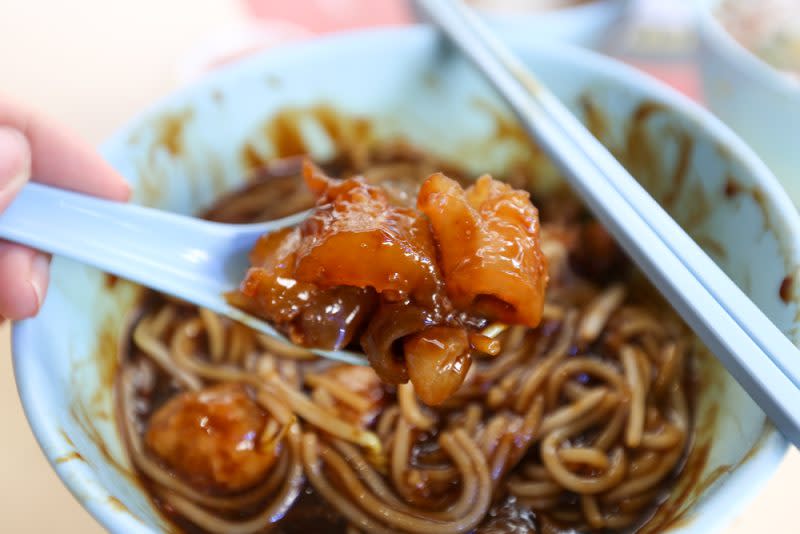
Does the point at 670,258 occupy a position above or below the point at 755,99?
below

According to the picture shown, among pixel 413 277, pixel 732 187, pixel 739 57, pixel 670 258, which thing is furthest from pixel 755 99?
pixel 413 277

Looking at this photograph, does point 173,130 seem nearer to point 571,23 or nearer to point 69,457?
point 69,457

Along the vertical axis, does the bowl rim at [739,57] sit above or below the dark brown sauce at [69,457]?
above

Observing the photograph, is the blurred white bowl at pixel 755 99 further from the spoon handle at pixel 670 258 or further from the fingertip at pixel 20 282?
the fingertip at pixel 20 282

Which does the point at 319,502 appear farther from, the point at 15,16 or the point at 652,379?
the point at 15,16

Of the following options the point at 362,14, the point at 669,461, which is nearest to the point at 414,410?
the point at 669,461

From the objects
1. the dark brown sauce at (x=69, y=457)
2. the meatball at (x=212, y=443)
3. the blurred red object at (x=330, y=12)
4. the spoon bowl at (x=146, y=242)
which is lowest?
the meatball at (x=212, y=443)

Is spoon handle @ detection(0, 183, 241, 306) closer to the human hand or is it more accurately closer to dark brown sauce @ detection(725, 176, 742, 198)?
the human hand

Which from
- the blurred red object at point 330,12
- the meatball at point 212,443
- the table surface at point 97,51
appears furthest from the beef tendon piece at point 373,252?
the blurred red object at point 330,12
